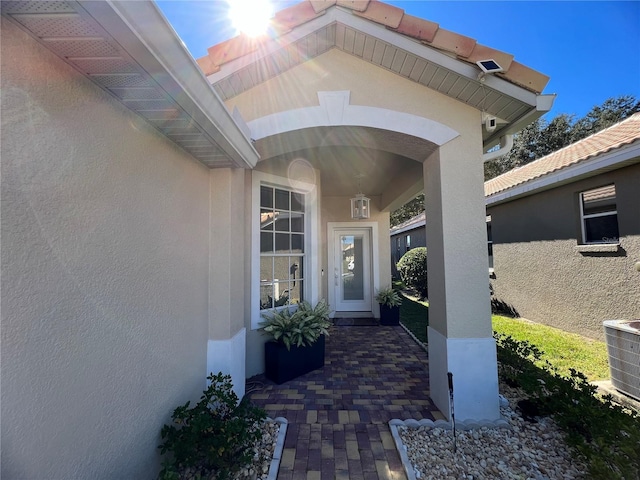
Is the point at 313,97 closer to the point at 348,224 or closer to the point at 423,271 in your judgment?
the point at 348,224

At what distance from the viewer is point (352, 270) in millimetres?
8469

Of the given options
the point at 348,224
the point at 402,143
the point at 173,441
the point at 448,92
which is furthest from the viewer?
the point at 348,224

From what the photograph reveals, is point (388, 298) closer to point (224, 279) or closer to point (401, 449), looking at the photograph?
point (401, 449)

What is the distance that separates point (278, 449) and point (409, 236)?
667 inches

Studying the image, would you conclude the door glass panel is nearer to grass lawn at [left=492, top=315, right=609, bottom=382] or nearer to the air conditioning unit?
grass lawn at [left=492, top=315, right=609, bottom=382]

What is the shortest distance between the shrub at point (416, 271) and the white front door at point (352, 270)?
4676 millimetres

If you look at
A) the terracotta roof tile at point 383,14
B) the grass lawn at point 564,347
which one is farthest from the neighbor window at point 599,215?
the terracotta roof tile at point 383,14

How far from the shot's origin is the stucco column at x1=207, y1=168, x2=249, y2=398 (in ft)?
10.5

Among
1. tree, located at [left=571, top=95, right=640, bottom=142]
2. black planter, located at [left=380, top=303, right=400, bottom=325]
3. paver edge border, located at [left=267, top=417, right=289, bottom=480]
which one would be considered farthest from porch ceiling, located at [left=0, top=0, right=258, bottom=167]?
tree, located at [left=571, top=95, right=640, bottom=142]

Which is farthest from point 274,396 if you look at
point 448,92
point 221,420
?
point 448,92

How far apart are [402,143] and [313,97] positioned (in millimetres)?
1307

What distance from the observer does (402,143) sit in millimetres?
3639

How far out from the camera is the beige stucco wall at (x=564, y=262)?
546 cm

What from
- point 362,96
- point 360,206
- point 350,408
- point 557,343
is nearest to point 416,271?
point 557,343
